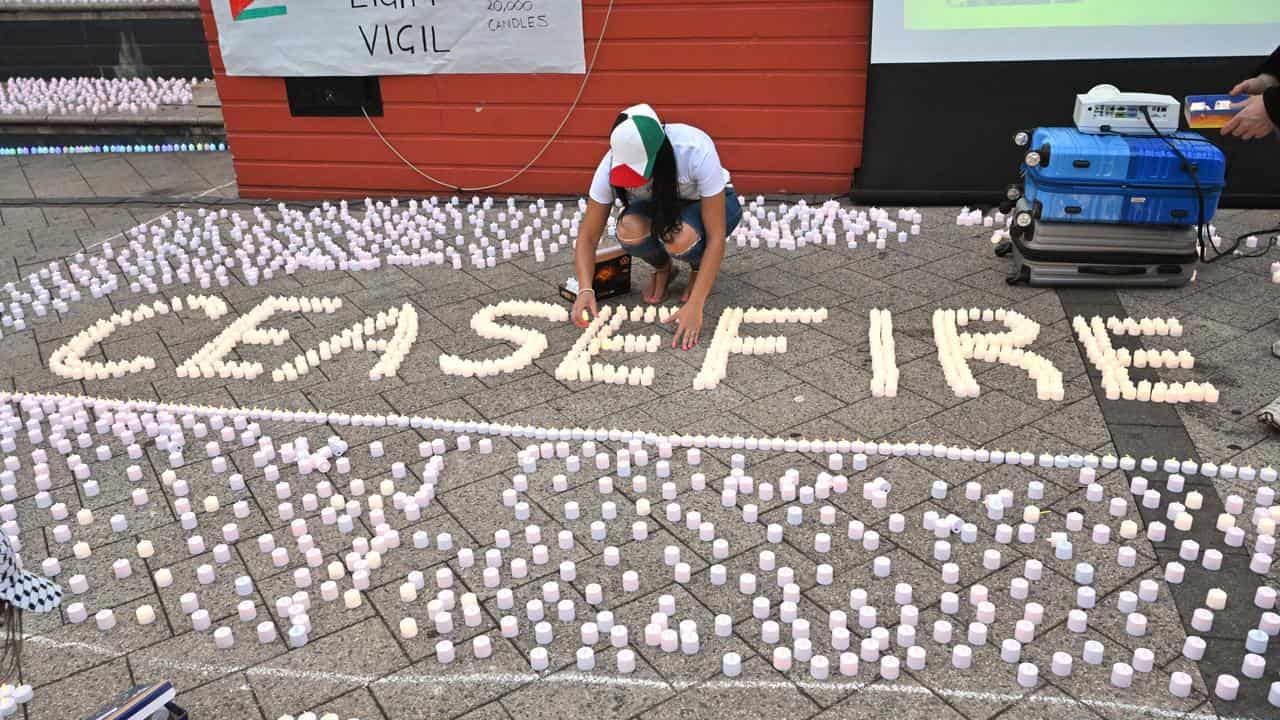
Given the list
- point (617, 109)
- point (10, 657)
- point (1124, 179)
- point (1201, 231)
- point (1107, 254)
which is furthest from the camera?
point (617, 109)

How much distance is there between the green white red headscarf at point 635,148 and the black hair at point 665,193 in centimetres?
9

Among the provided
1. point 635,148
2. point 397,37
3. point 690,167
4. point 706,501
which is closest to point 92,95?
point 397,37

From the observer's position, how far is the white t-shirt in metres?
5.36

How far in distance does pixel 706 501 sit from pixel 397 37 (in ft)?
18.3

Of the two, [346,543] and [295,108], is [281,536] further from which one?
[295,108]

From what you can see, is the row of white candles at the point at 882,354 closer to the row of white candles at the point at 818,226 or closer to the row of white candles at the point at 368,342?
the row of white candles at the point at 818,226

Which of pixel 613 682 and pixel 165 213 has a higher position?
pixel 613 682

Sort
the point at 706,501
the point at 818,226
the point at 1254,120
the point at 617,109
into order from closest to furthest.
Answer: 1. the point at 706,501
2. the point at 1254,120
3. the point at 818,226
4. the point at 617,109

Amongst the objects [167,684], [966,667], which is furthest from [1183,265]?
[167,684]

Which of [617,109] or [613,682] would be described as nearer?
[613,682]

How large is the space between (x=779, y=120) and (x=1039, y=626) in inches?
212

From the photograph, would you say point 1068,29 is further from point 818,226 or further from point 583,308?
point 583,308

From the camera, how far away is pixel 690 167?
5383 millimetres

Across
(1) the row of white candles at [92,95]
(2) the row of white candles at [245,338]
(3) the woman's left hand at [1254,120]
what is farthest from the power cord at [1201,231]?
(1) the row of white candles at [92,95]
